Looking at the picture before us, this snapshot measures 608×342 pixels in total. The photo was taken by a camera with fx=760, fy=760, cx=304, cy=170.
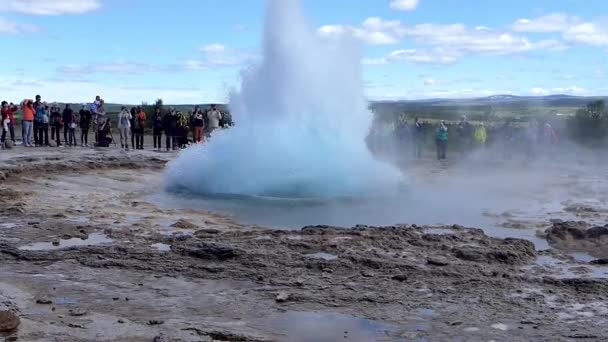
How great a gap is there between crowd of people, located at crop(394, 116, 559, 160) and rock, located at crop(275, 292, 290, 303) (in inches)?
614

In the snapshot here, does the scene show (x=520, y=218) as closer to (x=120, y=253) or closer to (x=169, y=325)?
(x=120, y=253)

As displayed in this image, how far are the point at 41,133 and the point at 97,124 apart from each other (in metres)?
1.57

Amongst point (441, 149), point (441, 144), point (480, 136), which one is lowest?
point (441, 149)

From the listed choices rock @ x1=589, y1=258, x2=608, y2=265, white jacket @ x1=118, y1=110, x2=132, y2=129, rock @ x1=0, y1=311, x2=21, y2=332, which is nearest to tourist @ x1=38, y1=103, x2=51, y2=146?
white jacket @ x1=118, y1=110, x2=132, y2=129

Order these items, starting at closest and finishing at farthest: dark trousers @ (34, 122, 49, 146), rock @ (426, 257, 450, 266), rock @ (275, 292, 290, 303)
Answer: rock @ (275, 292, 290, 303) < rock @ (426, 257, 450, 266) < dark trousers @ (34, 122, 49, 146)

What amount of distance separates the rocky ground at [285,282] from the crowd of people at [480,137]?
38.6ft

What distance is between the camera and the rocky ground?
5.14m

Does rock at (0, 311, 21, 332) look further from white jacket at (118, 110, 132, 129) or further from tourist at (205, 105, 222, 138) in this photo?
tourist at (205, 105, 222, 138)

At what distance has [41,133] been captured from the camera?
62.5 feet

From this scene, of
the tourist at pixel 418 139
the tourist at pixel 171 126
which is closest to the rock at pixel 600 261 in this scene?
the tourist at pixel 418 139

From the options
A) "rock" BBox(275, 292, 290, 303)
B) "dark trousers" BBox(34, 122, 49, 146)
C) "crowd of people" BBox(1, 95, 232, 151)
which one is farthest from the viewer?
"dark trousers" BBox(34, 122, 49, 146)

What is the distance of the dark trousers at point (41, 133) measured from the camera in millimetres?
18781

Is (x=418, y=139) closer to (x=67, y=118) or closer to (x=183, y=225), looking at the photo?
(x=67, y=118)

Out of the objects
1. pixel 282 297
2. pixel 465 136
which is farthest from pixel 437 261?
pixel 465 136
